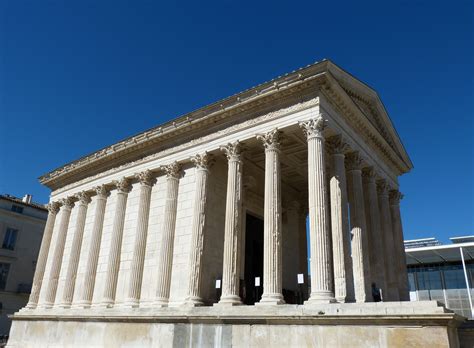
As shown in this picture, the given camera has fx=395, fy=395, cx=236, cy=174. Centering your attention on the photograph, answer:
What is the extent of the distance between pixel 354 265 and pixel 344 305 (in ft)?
19.3

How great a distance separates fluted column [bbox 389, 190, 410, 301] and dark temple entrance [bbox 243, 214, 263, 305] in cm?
760

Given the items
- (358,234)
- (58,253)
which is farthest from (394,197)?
(58,253)

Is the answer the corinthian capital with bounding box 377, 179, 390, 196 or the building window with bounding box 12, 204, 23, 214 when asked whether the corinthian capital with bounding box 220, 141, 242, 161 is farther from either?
the building window with bounding box 12, 204, 23, 214

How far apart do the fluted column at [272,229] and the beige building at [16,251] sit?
30887 millimetres

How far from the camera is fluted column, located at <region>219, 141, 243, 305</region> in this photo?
16281 millimetres

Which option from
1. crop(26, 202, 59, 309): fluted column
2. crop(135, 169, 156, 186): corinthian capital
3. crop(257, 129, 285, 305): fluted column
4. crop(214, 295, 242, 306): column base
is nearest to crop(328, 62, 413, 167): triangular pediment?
crop(257, 129, 285, 305): fluted column

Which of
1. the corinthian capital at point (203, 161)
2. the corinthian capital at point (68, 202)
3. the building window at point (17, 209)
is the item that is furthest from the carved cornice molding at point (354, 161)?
the building window at point (17, 209)

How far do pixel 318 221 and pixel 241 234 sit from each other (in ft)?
14.6

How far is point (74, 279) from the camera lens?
2420 centimetres

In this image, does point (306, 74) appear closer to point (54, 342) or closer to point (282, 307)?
point (282, 307)

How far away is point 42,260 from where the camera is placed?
2725 cm

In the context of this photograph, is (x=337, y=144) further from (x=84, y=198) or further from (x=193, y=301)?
(x=84, y=198)

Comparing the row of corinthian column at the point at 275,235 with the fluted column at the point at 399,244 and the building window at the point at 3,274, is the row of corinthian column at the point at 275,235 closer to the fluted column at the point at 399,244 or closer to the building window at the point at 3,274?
the fluted column at the point at 399,244

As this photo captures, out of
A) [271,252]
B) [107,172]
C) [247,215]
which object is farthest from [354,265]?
[107,172]
